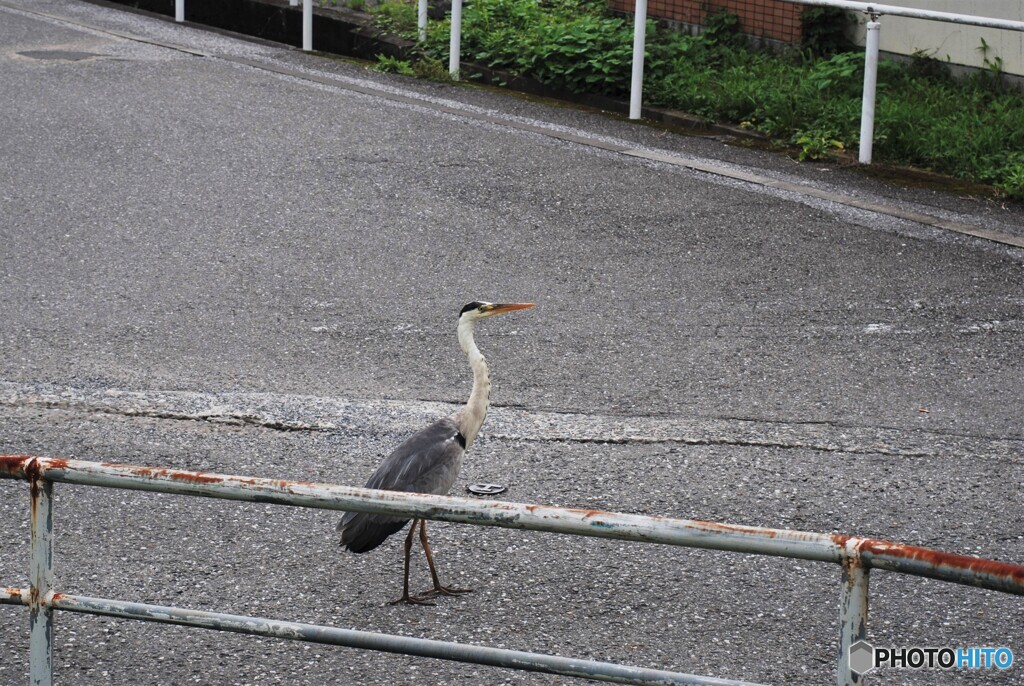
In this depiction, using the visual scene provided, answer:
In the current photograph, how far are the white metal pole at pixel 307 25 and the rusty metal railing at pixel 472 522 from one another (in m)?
11.6

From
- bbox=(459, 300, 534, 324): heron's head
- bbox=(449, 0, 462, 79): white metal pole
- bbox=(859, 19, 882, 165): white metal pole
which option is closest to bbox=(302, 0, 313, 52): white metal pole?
bbox=(449, 0, 462, 79): white metal pole

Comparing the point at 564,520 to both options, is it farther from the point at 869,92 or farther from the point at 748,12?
the point at 748,12

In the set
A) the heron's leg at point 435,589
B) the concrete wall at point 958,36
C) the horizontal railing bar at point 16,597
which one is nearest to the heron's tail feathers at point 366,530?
the heron's leg at point 435,589

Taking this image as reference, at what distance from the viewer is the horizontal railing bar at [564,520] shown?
103 inches

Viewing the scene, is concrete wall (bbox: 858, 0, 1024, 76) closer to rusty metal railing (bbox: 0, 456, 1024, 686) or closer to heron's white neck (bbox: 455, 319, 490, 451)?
heron's white neck (bbox: 455, 319, 490, 451)

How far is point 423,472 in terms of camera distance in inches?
192

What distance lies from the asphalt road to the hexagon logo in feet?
4.86

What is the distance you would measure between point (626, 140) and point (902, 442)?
5494 mm

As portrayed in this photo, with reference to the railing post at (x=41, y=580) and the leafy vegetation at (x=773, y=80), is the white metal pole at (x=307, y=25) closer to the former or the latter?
the leafy vegetation at (x=773, y=80)

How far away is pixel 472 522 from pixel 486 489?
2690mm

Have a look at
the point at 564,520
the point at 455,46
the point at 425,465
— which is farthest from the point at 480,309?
the point at 455,46

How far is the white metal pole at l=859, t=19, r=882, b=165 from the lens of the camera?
9930 millimetres

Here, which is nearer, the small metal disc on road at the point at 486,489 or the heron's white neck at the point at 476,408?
the heron's white neck at the point at 476,408

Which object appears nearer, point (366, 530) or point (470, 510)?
point (470, 510)
